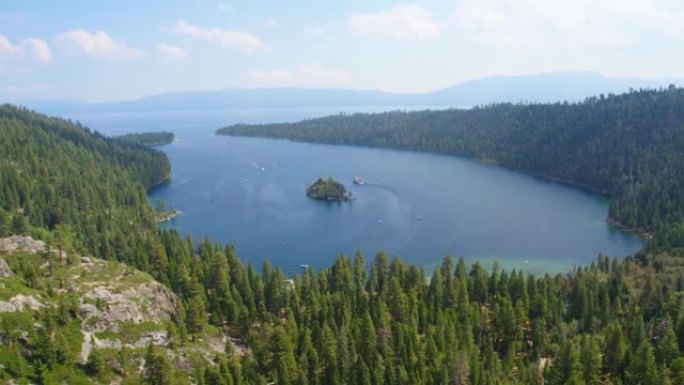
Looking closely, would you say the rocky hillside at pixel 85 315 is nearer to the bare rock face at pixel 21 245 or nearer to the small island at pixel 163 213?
the bare rock face at pixel 21 245

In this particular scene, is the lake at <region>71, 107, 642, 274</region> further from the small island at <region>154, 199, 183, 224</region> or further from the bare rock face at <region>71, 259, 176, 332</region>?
the bare rock face at <region>71, 259, 176, 332</region>

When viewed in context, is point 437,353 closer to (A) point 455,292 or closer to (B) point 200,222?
(A) point 455,292

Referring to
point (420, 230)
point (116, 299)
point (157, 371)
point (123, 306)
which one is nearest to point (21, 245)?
point (116, 299)

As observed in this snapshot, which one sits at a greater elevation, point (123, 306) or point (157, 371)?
point (123, 306)

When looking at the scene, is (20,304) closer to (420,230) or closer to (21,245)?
(21,245)

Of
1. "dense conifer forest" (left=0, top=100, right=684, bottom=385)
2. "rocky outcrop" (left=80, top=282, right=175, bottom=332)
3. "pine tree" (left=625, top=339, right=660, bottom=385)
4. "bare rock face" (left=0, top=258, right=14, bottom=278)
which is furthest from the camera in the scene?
"bare rock face" (left=0, top=258, right=14, bottom=278)

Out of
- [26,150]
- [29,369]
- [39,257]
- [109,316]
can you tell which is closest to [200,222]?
[26,150]

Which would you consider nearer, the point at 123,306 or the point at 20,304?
the point at 20,304

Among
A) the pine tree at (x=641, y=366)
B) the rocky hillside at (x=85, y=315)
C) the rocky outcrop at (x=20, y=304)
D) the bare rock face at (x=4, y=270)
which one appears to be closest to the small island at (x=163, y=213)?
the rocky hillside at (x=85, y=315)

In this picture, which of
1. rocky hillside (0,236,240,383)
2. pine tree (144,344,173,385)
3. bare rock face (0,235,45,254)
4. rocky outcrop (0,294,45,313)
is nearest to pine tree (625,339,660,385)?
rocky hillside (0,236,240,383)
